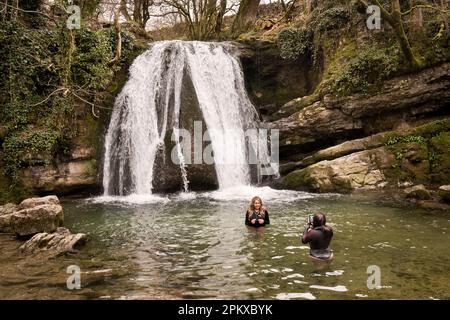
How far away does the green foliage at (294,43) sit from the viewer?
69.4ft

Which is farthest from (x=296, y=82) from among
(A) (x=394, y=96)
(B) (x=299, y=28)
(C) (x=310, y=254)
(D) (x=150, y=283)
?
(D) (x=150, y=283)

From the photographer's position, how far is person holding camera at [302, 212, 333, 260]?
739 centimetres

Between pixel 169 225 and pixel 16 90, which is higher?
pixel 16 90

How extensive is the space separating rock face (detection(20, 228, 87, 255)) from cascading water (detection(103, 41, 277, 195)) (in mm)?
8209

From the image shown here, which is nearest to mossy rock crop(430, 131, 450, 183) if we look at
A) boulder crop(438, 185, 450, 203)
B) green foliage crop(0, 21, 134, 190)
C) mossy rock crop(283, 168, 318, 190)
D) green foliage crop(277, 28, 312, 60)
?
boulder crop(438, 185, 450, 203)

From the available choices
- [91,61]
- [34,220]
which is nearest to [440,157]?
[34,220]

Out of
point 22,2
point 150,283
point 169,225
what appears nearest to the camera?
point 150,283

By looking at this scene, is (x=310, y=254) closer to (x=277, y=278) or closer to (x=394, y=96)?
(x=277, y=278)

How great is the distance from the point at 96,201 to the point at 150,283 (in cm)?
993

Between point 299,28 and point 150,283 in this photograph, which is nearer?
point 150,283

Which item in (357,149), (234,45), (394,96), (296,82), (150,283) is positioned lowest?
(150,283)

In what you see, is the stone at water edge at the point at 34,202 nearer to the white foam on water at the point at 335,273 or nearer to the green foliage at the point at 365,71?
the white foam on water at the point at 335,273

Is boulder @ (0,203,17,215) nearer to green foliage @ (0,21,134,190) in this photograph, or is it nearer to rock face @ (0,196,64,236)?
rock face @ (0,196,64,236)

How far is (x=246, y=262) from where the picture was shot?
295 inches
